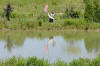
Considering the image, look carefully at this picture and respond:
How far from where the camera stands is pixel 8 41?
39.3ft

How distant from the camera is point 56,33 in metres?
14.0

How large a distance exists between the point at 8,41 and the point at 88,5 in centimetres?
564

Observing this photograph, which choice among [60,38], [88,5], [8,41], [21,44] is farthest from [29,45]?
[88,5]

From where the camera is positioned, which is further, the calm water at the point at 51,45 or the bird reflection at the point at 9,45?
the bird reflection at the point at 9,45

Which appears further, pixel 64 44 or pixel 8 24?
pixel 8 24

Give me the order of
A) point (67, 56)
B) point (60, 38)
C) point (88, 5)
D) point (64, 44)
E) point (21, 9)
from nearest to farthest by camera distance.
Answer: point (67, 56)
point (64, 44)
point (60, 38)
point (88, 5)
point (21, 9)

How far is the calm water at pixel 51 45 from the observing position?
31.7ft

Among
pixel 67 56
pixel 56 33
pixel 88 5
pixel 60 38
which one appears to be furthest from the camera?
pixel 88 5

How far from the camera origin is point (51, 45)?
1128 cm

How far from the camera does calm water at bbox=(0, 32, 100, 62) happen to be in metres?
9.65

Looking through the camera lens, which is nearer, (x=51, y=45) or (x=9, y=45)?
(x=9, y=45)

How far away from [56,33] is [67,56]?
15.0 ft

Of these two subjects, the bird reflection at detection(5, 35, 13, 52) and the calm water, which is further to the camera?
the bird reflection at detection(5, 35, 13, 52)

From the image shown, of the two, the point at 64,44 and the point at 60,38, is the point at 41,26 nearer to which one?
the point at 60,38
